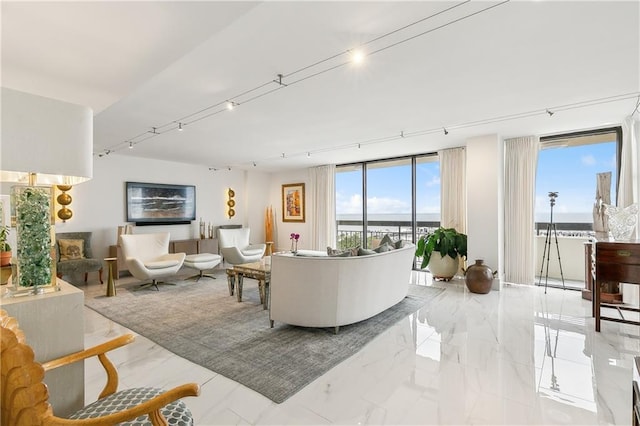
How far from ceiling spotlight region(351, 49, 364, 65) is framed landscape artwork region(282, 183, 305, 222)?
234 inches

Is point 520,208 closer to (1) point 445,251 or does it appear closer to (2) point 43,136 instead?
(1) point 445,251

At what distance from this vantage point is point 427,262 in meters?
5.54

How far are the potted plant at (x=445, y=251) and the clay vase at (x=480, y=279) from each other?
2.33 feet

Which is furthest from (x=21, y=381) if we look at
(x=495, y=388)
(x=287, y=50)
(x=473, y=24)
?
(x=473, y=24)

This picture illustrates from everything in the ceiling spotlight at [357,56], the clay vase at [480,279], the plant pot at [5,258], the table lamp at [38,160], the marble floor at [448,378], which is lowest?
the marble floor at [448,378]

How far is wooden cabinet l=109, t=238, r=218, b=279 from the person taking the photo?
19.0 feet

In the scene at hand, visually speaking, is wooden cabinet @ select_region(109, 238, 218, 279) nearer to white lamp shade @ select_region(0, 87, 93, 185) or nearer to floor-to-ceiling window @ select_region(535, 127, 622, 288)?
white lamp shade @ select_region(0, 87, 93, 185)

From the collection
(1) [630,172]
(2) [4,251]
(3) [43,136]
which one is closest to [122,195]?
(2) [4,251]

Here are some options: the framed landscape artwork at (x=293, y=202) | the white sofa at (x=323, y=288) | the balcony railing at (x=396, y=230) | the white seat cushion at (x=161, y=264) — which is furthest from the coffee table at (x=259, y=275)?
the framed landscape artwork at (x=293, y=202)

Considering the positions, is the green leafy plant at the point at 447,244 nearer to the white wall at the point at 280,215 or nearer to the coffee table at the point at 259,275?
the coffee table at the point at 259,275

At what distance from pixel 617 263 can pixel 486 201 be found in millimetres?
2028

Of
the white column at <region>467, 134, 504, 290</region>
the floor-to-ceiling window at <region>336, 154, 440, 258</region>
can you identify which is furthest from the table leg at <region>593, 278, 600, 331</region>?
the floor-to-ceiling window at <region>336, 154, 440, 258</region>

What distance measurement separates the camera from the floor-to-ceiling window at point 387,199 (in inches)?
252

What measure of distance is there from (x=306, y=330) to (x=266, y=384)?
3.52 ft
